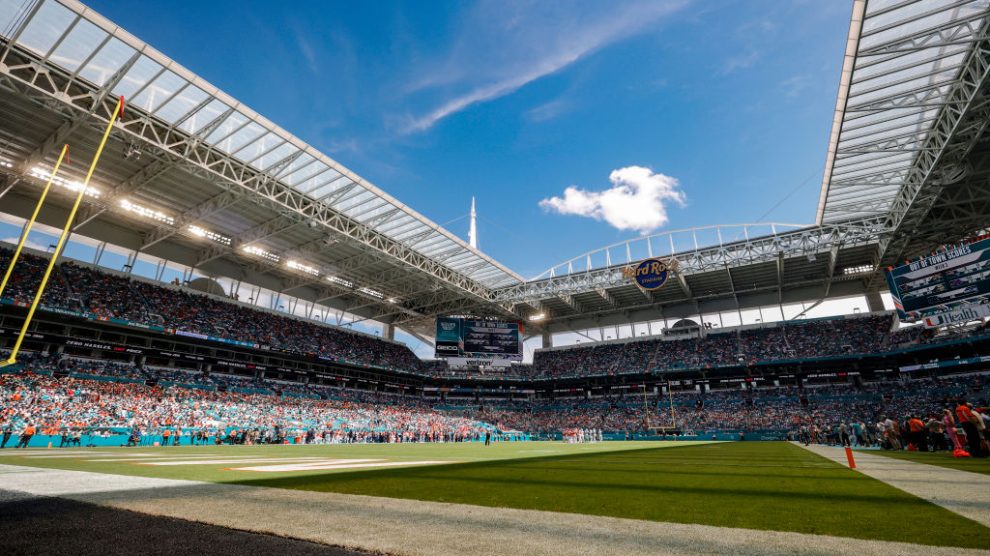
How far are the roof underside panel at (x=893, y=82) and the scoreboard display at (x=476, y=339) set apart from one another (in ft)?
95.4

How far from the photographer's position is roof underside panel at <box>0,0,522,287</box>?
1534 centimetres

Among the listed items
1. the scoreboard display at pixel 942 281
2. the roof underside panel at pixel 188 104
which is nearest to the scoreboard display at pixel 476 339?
the roof underside panel at pixel 188 104

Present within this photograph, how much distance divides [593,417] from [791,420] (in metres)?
18.2

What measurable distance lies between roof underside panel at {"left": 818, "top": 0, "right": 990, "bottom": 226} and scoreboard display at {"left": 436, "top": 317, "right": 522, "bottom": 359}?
2908cm

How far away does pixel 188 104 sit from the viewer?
19.2m

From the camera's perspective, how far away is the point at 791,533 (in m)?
2.87

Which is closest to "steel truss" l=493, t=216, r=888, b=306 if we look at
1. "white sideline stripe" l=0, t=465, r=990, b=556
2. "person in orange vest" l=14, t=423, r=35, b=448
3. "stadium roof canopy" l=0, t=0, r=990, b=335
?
"stadium roof canopy" l=0, t=0, r=990, b=335

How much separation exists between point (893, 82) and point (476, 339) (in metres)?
35.3

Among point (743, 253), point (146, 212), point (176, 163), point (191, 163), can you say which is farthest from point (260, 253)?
point (743, 253)

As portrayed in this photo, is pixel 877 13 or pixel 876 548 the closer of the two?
pixel 876 548

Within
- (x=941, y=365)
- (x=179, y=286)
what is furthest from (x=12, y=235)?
(x=941, y=365)

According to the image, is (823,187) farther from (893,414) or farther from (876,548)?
(876,548)

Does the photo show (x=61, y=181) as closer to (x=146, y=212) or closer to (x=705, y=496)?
(x=146, y=212)

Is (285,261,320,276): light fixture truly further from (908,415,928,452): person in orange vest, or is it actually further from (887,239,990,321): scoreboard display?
(887,239,990,321): scoreboard display
